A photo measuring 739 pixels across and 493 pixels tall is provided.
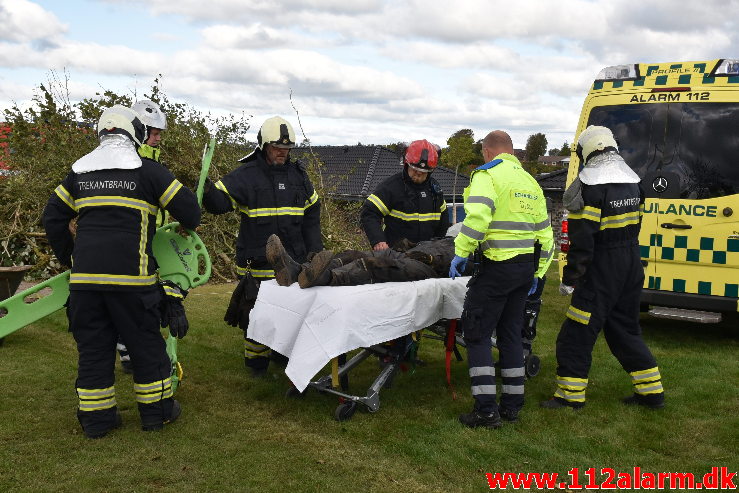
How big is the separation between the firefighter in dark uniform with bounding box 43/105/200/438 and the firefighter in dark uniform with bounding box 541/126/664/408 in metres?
2.64

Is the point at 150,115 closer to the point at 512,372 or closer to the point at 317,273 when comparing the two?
the point at 317,273

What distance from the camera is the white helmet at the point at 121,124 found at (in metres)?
3.99

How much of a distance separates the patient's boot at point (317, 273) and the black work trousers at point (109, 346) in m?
0.90

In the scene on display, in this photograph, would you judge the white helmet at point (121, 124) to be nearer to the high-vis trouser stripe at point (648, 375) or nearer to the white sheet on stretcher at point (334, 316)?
the white sheet on stretcher at point (334, 316)

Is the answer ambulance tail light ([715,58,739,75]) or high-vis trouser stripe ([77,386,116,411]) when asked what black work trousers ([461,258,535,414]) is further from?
ambulance tail light ([715,58,739,75])

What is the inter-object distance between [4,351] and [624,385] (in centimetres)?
524

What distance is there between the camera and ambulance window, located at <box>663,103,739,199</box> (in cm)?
626

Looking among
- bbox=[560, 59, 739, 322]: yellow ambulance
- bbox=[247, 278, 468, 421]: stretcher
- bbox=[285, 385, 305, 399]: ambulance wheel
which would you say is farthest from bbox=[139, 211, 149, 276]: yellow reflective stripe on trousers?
bbox=[560, 59, 739, 322]: yellow ambulance

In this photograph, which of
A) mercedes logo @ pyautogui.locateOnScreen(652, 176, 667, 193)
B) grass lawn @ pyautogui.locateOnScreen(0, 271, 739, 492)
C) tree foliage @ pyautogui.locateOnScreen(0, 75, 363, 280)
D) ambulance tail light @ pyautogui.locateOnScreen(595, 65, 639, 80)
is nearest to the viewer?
grass lawn @ pyautogui.locateOnScreen(0, 271, 739, 492)

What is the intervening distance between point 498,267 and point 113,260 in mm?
2373

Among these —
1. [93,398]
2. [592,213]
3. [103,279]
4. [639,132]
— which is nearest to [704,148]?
[639,132]

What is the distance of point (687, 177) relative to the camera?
6.42 meters

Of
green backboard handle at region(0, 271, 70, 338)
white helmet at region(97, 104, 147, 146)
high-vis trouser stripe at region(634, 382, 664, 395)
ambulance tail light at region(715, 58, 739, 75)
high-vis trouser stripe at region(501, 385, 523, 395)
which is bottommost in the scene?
high-vis trouser stripe at region(634, 382, 664, 395)

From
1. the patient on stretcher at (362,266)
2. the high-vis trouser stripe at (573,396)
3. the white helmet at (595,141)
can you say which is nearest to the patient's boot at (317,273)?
the patient on stretcher at (362,266)
